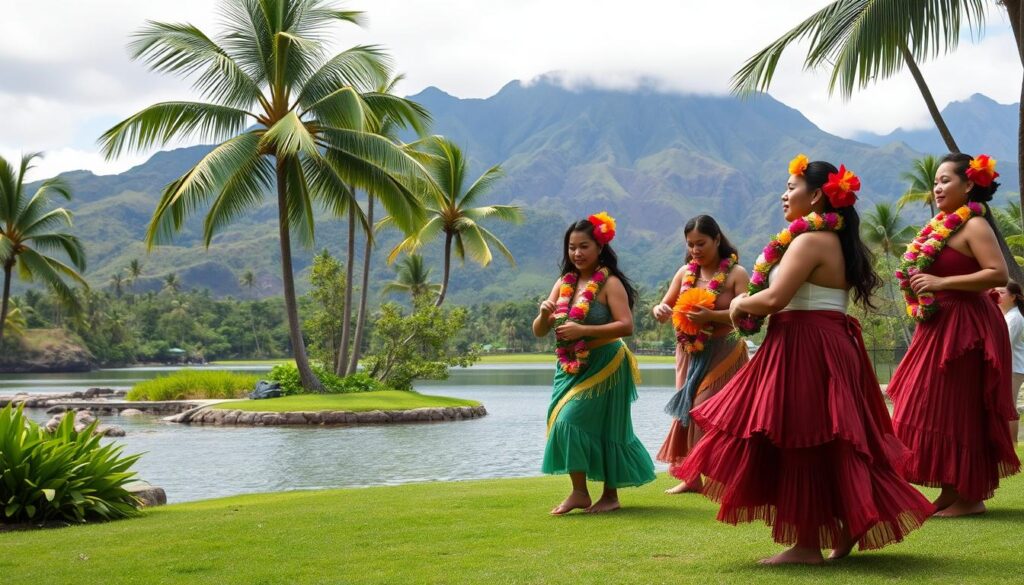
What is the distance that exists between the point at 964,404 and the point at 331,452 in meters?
13.2

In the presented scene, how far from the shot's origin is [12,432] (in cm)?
709

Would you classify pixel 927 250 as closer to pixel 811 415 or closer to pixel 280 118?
pixel 811 415

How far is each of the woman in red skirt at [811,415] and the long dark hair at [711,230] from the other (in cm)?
259

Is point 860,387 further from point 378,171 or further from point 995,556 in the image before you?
point 378,171

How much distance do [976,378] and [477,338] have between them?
10733cm

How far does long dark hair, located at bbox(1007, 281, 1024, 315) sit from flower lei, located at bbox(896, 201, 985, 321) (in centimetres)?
129

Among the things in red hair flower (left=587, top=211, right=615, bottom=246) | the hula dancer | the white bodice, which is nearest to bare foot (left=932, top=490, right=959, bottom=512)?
the hula dancer

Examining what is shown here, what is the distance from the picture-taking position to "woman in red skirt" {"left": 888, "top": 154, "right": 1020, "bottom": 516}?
217 inches

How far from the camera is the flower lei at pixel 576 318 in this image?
253 inches

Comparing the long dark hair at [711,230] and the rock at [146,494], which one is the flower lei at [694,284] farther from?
the rock at [146,494]

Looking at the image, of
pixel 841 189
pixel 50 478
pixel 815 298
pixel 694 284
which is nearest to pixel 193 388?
pixel 50 478

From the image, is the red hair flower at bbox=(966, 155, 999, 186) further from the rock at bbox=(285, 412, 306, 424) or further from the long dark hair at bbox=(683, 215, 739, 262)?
the rock at bbox=(285, 412, 306, 424)

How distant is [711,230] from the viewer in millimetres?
7207

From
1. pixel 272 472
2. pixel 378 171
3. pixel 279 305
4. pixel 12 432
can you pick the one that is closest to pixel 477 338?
pixel 279 305
